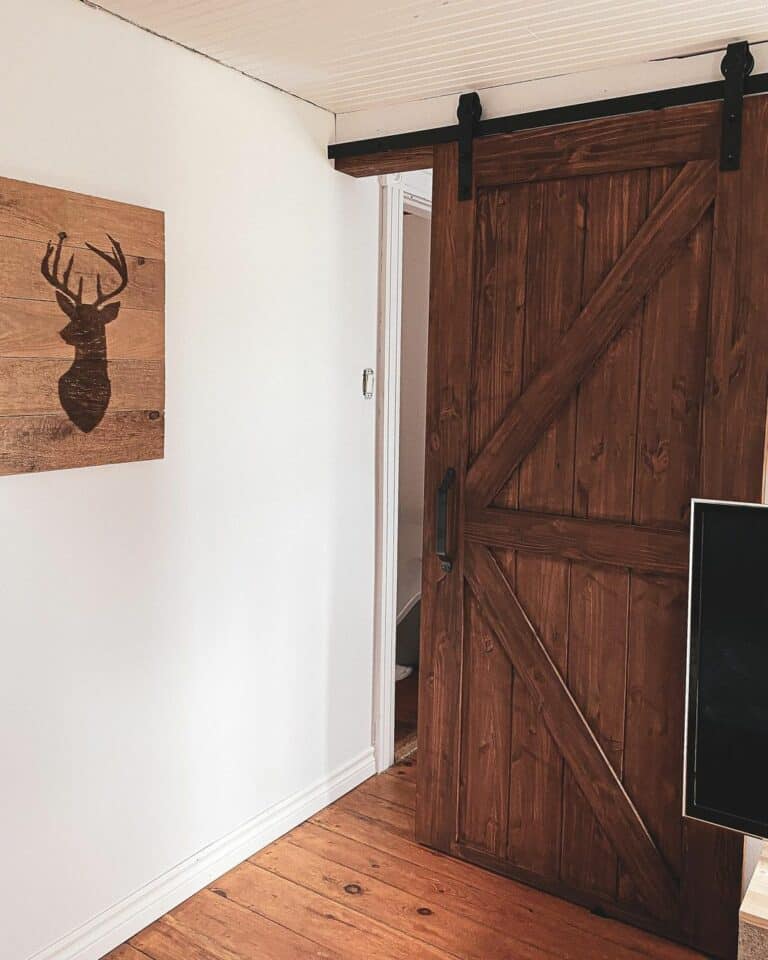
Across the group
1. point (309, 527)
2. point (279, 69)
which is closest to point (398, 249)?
point (279, 69)

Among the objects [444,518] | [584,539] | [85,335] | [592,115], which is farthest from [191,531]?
[592,115]

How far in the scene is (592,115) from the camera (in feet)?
7.64

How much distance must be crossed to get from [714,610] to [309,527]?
1.40 m

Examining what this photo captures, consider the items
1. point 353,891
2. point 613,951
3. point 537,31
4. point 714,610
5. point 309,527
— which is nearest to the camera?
point 714,610

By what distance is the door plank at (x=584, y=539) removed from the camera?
7.53ft

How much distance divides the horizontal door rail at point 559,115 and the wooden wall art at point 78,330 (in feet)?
2.58

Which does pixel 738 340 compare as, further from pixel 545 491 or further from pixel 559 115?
pixel 559 115

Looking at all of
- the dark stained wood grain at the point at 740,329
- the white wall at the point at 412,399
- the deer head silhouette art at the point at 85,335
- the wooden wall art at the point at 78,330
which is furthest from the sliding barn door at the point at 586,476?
the white wall at the point at 412,399

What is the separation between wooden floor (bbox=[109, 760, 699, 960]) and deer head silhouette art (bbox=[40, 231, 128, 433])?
1.34 meters

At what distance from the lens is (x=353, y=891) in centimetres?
254

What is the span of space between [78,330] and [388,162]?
3.78 ft

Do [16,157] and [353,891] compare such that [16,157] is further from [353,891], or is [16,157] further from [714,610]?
[353,891]

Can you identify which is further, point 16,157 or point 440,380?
point 440,380

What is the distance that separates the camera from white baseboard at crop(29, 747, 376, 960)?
2.22 meters
